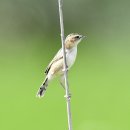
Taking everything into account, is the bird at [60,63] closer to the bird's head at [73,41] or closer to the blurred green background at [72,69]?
the bird's head at [73,41]

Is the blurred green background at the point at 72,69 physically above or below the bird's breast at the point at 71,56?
above

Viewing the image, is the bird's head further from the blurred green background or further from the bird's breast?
the blurred green background

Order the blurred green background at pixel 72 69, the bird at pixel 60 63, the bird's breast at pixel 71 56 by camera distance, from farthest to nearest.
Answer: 1. the blurred green background at pixel 72 69
2. the bird at pixel 60 63
3. the bird's breast at pixel 71 56

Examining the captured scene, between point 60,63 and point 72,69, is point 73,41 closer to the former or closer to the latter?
point 60,63

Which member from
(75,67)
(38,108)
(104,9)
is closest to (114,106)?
(38,108)

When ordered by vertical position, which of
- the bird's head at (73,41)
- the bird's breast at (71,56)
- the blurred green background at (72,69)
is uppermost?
the blurred green background at (72,69)

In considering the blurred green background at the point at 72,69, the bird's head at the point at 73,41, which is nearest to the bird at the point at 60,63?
the bird's head at the point at 73,41

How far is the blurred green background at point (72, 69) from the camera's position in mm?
6148

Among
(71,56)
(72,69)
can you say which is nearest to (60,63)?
(71,56)

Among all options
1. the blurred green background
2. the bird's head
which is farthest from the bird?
the blurred green background

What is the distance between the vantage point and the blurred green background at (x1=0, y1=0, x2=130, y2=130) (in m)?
6.15

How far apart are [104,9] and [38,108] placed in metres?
2.60

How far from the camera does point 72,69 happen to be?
730cm

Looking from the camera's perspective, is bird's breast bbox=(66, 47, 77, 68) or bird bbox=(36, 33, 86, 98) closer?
bird's breast bbox=(66, 47, 77, 68)
